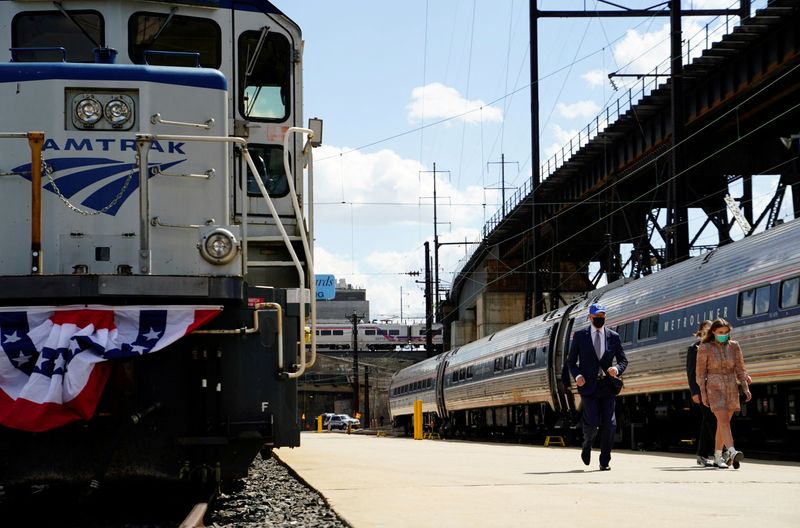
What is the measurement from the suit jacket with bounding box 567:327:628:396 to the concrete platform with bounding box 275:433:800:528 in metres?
0.87

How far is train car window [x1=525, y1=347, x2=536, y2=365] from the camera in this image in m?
28.0

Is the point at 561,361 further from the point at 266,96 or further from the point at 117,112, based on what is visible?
the point at 117,112

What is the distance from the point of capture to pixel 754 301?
16438mm

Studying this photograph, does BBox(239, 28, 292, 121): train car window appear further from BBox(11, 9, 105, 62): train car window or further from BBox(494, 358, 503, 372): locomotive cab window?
BBox(494, 358, 503, 372): locomotive cab window

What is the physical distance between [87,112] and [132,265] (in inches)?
43.7

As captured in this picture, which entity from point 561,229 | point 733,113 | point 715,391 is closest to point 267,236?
point 715,391

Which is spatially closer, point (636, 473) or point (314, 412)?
point (636, 473)

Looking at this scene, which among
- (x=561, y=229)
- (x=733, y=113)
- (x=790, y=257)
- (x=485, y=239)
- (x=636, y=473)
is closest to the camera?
(x=636, y=473)

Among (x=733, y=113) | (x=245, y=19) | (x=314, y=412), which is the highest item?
(x=733, y=113)

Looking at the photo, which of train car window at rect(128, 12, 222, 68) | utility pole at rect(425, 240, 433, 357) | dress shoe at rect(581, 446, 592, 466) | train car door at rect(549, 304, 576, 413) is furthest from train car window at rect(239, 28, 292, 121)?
utility pole at rect(425, 240, 433, 357)

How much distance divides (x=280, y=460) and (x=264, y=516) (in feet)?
26.1

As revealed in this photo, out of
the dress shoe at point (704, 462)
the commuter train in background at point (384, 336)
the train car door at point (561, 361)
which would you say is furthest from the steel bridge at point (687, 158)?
the commuter train in background at point (384, 336)

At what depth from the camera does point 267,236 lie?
8883 millimetres

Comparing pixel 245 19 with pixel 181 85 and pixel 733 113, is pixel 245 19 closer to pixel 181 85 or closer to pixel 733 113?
pixel 181 85
